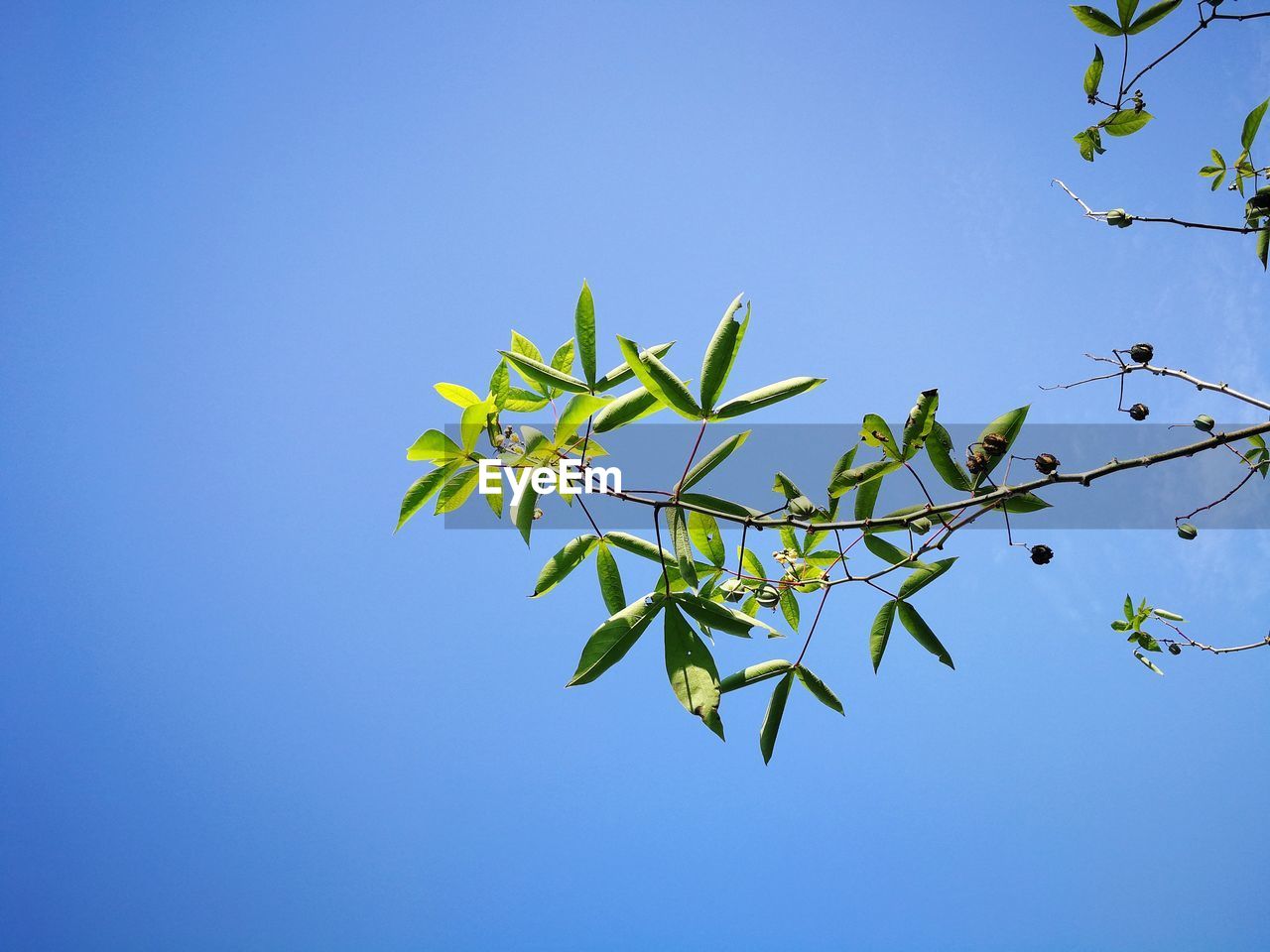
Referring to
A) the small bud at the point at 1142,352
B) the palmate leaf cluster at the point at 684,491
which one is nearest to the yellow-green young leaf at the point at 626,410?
the palmate leaf cluster at the point at 684,491

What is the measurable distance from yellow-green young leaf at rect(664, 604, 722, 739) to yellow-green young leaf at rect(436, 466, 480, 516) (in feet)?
1.48

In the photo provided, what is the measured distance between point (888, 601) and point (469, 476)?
848mm

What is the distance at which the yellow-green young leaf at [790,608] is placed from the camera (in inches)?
64.9

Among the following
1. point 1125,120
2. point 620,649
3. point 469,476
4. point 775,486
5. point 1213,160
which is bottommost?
point 620,649

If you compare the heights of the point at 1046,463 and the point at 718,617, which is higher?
the point at 1046,463

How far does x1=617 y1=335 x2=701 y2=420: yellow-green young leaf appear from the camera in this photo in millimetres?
1152

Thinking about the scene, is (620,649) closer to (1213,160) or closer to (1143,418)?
(1143,418)

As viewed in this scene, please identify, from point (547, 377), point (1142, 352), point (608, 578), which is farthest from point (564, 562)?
point (1142, 352)

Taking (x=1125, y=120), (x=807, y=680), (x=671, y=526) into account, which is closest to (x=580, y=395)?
(x=671, y=526)

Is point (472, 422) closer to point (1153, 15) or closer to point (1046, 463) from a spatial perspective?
point (1046, 463)

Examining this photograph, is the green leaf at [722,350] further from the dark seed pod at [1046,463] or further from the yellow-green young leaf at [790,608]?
the yellow-green young leaf at [790,608]

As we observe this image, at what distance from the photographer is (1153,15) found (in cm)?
140

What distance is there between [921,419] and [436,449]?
0.88 metres

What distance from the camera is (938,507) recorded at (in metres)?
1.14
